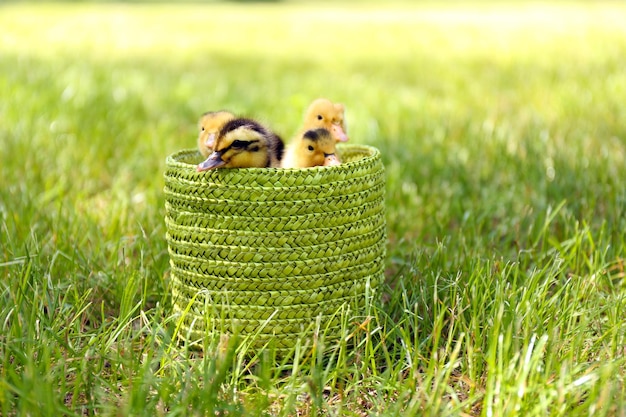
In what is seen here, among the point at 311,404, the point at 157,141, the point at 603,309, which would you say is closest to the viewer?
the point at 311,404

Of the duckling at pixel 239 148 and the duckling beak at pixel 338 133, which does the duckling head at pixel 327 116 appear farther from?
the duckling at pixel 239 148

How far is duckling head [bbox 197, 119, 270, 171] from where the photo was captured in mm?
2275

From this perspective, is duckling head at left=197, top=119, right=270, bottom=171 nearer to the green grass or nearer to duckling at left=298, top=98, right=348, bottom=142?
duckling at left=298, top=98, right=348, bottom=142

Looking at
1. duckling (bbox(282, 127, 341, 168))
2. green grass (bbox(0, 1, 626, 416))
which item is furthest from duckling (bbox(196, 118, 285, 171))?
green grass (bbox(0, 1, 626, 416))

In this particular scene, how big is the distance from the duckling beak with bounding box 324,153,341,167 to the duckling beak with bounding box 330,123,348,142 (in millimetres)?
213

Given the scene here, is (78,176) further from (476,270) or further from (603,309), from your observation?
(603,309)

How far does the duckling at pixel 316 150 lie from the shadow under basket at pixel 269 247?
0.40 feet

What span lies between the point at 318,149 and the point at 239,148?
311 mm

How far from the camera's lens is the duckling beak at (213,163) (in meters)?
2.27

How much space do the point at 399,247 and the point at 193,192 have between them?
1260mm

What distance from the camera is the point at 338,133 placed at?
271 cm

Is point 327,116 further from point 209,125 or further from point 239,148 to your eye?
point 239,148

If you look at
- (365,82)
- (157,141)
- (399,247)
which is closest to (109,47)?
(365,82)

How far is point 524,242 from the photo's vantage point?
3295 mm
